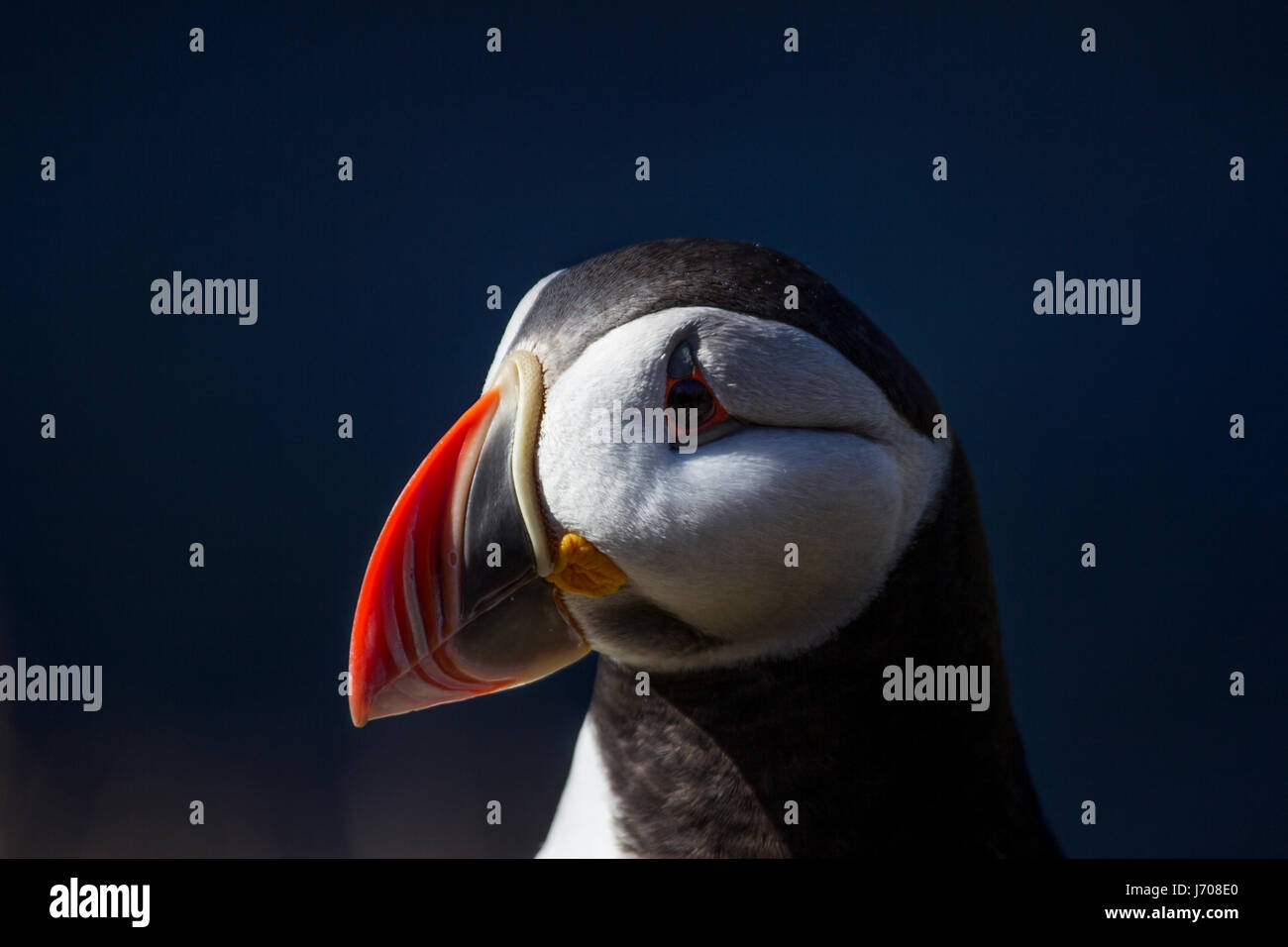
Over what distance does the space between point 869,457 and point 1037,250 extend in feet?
6.22

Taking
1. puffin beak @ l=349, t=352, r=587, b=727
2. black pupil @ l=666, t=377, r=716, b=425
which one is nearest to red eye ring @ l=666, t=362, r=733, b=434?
black pupil @ l=666, t=377, r=716, b=425

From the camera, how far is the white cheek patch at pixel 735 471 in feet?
4.87

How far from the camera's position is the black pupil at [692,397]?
149 centimetres

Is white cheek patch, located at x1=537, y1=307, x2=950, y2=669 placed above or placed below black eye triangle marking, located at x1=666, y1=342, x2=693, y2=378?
below

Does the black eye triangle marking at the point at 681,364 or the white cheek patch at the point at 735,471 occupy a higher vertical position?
the black eye triangle marking at the point at 681,364

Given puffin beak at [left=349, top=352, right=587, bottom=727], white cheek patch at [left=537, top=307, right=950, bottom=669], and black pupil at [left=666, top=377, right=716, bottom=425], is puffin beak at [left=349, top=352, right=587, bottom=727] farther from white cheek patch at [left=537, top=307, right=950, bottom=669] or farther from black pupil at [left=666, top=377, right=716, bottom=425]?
black pupil at [left=666, top=377, right=716, bottom=425]

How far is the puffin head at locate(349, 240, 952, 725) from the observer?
4.89ft

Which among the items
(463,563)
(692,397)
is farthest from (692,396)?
(463,563)

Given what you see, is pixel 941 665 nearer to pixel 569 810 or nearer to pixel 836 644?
pixel 836 644

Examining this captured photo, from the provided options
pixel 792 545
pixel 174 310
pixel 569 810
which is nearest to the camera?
pixel 792 545

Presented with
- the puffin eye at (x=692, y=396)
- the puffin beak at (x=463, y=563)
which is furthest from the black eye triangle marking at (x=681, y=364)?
the puffin beak at (x=463, y=563)

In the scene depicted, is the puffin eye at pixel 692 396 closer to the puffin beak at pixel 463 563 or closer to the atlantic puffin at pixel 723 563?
the atlantic puffin at pixel 723 563
